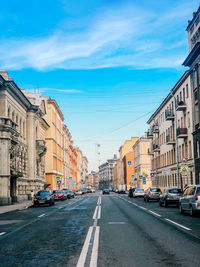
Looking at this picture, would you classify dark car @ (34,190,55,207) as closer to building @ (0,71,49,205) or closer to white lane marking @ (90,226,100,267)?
building @ (0,71,49,205)

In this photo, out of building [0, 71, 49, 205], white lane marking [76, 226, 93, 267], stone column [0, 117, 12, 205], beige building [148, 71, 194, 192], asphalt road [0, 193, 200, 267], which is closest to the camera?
white lane marking [76, 226, 93, 267]

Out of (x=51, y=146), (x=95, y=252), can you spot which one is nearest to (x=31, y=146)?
(x=51, y=146)

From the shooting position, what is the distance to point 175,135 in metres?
54.7

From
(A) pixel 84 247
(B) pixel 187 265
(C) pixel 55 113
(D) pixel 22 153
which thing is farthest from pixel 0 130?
(C) pixel 55 113

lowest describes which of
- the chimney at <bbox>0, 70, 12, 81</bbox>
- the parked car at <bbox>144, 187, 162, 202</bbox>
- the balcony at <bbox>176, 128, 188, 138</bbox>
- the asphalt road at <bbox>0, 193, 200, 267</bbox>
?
the parked car at <bbox>144, 187, 162, 202</bbox>

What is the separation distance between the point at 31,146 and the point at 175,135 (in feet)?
66.6

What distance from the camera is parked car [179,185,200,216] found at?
19.3 meters

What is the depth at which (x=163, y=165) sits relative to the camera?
217ft

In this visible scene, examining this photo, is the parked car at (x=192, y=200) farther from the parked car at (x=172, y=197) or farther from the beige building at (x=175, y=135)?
the beige building at (x=175, y=135)

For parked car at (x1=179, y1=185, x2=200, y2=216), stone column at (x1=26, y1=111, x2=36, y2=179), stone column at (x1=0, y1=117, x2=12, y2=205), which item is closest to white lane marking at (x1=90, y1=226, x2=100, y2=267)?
parked car at (x1=179, y1=185, x2=200, y2=216)

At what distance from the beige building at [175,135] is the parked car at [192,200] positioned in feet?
36.6

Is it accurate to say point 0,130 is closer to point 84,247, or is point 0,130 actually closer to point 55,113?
point 84,247

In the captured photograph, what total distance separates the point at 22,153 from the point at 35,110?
7.90m

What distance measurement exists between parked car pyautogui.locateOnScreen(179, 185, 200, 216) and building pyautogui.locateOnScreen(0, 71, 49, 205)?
21399mm
